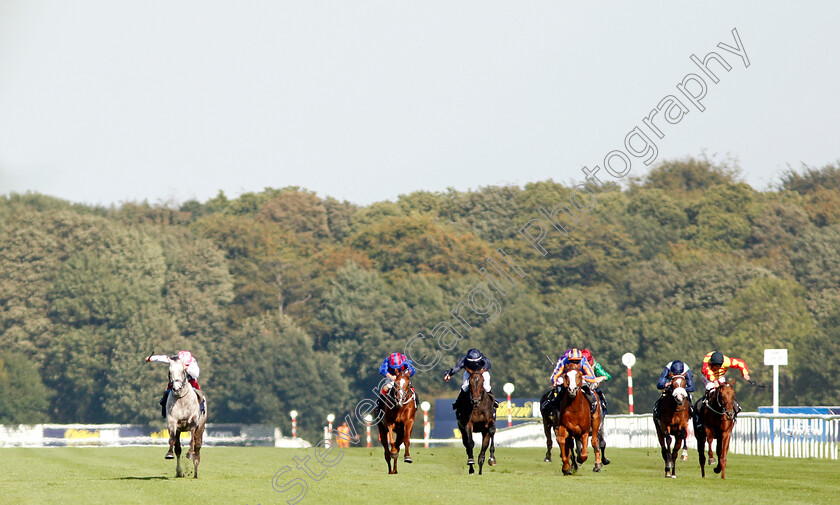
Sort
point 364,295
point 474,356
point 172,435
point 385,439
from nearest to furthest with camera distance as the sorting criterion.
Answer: point 172,435 < point 474,356 < point 385,439 < point 364,295

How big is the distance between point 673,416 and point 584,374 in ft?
6.03

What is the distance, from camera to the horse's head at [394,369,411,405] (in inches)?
890

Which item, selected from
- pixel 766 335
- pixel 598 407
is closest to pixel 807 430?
pixel 598 407

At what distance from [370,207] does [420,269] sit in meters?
14.0

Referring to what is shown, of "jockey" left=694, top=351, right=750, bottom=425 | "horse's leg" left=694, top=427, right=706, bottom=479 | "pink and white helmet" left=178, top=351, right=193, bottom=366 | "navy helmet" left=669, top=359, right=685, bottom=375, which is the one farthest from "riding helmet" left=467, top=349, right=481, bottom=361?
"pink and white helmet" left=178, top=351, right=193, bottom=366

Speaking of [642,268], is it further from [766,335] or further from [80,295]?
[80,295]

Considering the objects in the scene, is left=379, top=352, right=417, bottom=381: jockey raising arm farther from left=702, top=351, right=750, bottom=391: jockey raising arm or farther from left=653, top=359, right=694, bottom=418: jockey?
left=702, top=351, right=750, bottom=391: jockey raising arm

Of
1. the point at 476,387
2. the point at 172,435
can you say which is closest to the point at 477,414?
the point at 476,387

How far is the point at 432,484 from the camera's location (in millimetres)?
20250

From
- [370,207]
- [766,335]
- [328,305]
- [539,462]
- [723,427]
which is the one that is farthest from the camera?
[370,207]

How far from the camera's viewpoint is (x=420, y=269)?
95.7 metres

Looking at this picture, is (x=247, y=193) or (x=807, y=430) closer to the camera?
(x=807, y=430)

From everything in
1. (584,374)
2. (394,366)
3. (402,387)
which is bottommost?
(402,387)

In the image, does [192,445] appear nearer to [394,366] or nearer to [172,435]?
[172,435]
